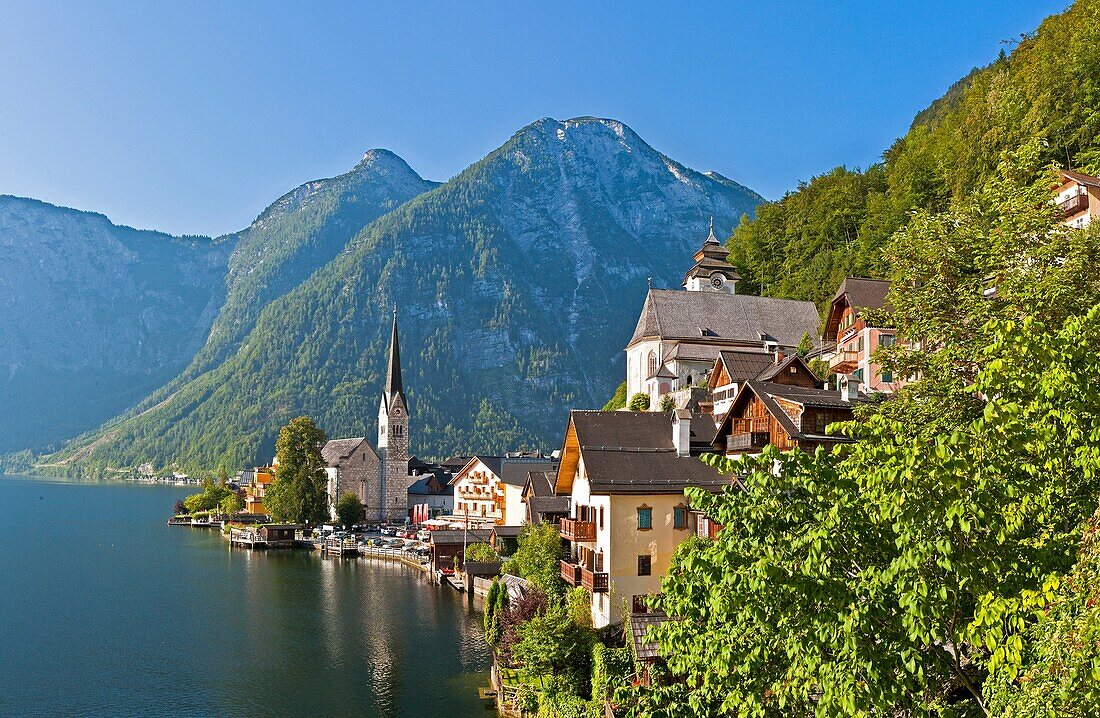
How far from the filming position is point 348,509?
110438 millimetres

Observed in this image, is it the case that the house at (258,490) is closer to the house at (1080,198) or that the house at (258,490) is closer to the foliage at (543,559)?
the foliage at (543,559)

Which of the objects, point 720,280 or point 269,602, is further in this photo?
point 720,280

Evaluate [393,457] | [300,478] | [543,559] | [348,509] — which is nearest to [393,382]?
[393,457]

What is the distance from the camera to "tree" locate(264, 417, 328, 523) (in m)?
106

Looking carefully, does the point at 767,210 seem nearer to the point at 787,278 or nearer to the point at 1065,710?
the point at 787,278

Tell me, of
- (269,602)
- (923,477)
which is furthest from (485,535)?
(923,477)

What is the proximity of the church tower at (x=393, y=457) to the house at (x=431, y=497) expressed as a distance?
1710 millimetres

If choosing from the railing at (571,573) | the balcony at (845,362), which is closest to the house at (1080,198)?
the balcony at (845,362)

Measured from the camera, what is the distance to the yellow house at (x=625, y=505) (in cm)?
3572

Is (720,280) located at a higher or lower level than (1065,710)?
higher

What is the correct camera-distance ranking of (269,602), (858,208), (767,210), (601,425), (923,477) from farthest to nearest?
(767,210), (858,208), (269,602), (601,425), (923,477)

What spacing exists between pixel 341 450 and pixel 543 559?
278 feet

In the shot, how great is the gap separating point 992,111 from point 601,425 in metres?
43.2

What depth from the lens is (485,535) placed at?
7600 centimetres
